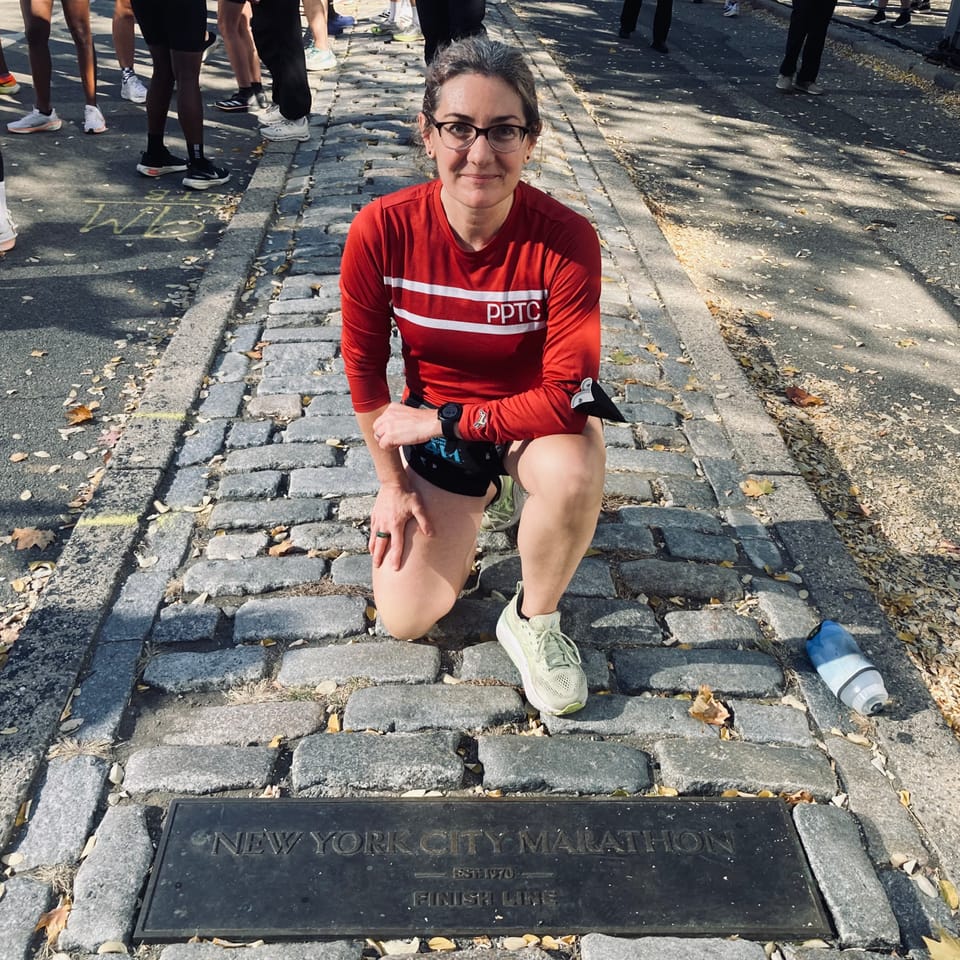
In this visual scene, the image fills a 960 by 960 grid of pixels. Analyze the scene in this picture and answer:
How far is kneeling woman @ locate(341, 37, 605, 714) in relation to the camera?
2.52 m

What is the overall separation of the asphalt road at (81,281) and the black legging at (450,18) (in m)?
1.69

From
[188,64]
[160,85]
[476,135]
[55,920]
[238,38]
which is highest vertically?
[476,135]

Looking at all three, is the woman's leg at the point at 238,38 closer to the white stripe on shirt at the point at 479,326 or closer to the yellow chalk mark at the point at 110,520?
the yellow chalk mark at the point at 110,520

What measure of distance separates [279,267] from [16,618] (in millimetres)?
3093

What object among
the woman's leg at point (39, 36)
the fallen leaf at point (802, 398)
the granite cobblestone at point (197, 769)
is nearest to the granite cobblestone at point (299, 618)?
the granite cobblestone at point (197, 769)

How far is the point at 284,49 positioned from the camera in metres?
7.43

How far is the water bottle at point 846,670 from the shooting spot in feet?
9.06

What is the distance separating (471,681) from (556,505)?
0.62 metres

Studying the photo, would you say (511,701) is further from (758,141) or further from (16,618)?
(758,141)

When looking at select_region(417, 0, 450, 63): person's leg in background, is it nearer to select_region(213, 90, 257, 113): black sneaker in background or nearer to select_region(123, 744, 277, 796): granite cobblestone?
select_region(213, 90, 257, 113): black sneaker in background

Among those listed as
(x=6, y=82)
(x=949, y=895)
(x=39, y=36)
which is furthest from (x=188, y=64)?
(x=949, y=895)

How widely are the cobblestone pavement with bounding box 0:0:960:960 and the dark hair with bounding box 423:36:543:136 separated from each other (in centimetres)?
151

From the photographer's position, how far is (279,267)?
5617mm

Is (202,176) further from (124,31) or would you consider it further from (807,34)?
(807,34)
